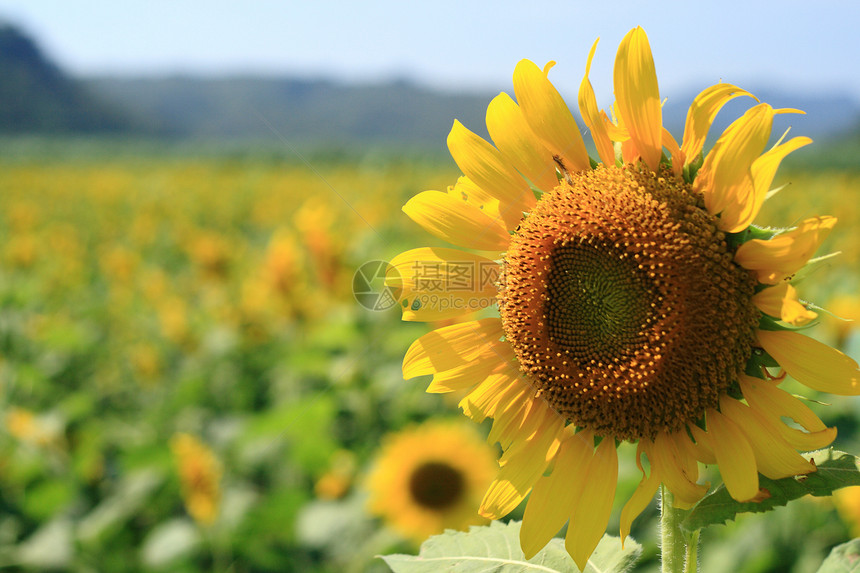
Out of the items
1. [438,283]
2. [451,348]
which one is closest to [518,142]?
[438,283]

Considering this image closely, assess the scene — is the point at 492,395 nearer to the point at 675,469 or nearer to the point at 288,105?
the point at 675,469

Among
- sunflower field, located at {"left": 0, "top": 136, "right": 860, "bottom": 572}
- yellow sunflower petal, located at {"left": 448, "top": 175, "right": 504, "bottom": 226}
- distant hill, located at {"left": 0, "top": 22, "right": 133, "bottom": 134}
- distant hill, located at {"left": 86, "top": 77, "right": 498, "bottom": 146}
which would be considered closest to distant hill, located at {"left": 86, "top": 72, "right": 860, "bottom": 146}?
distant hill, located at {"left": 86, "top": 77, "right": 498, "bottom": 146}

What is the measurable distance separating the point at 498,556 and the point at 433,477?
2083 millimetres

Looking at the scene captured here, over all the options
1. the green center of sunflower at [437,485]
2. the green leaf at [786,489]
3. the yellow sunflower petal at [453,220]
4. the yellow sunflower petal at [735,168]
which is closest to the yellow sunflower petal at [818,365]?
the green leaf at [786,489]

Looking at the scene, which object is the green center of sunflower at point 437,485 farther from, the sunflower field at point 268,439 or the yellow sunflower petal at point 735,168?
the yellow sunflower petal at point 735,168

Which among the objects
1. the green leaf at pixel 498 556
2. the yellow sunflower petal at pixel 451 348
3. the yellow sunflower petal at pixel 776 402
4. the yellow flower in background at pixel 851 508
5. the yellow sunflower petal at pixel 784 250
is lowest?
the yellow flower in background at pixel 851 508

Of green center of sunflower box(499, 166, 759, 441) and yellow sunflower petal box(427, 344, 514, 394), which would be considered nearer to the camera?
green center of sunflower box(499, 166, 759, 441)

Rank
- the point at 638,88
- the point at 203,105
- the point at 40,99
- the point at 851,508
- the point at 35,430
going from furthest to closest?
the point at 203,105, the point at 40,99, the point at 35,430, the point at 851,508, the point at 638,88

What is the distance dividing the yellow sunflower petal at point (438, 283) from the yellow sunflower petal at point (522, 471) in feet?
0.92

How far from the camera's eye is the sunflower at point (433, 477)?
3025 millimetres

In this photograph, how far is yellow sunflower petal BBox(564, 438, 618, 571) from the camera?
112cm

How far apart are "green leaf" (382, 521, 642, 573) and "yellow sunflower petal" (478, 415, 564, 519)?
0.11 feet

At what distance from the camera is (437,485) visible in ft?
10.4

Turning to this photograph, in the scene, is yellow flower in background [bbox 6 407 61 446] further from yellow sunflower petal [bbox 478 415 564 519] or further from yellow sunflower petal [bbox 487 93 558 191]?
yellow sunflower petal [bbox 487 93 558 191]
